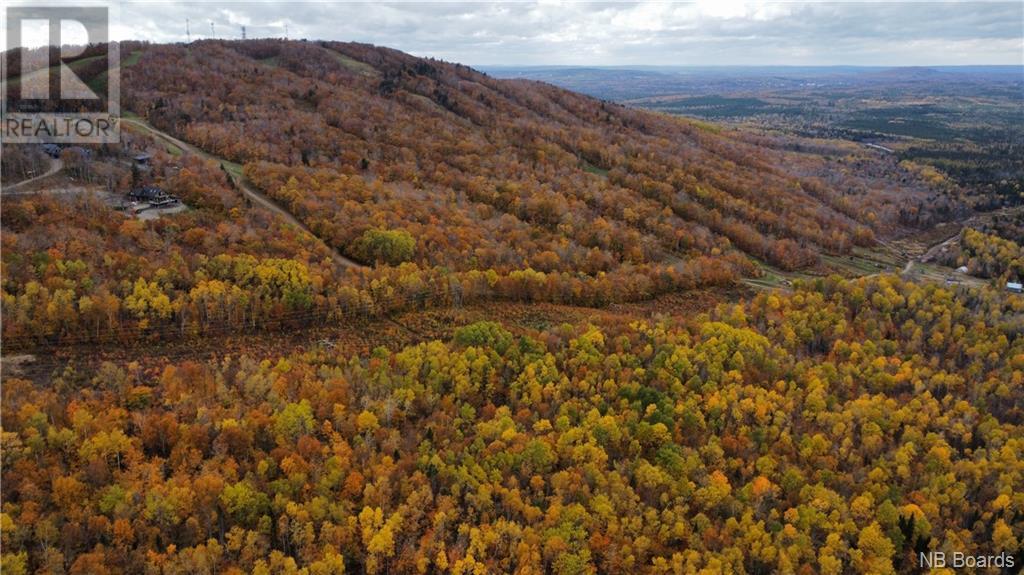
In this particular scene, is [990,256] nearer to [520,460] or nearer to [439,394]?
[520,460]

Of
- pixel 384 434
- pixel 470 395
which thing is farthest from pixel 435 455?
pixel 470 395

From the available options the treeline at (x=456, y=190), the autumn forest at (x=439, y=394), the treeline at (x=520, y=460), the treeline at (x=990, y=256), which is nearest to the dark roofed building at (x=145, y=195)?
the autumn forest at (x=439, y=394)

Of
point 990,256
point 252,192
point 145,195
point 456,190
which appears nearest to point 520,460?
point 145,195

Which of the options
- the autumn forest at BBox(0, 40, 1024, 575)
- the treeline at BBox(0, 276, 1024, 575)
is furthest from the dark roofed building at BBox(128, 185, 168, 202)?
the treeline at BBox(0, 276, 1024, 575)

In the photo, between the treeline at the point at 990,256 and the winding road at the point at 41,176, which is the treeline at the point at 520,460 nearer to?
the winding road at the point at 41,176

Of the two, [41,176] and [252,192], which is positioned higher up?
[41,176]

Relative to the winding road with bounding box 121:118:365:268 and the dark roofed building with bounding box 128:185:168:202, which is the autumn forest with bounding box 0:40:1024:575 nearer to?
the winding road with bounding box 121:118:365:268

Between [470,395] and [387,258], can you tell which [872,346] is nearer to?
[470,395]
